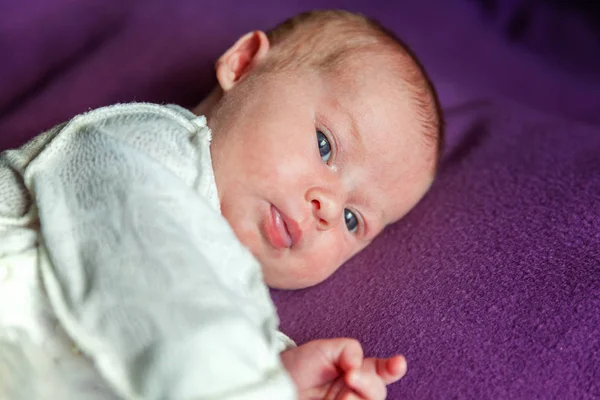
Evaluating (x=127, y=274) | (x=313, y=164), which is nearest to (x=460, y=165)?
(x=313, y=164)

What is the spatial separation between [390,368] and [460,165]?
60cm

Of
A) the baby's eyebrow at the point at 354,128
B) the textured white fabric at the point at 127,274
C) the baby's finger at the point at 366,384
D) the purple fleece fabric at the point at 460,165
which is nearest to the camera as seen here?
the textured white fabric at the point at 127,274

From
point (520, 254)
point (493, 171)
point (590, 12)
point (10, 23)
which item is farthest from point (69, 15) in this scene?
point (590, 12)

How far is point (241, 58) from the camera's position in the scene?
1.19m

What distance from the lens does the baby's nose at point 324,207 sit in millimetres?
984

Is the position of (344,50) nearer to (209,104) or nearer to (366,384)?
(209,104)

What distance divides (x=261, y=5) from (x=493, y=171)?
0.64m

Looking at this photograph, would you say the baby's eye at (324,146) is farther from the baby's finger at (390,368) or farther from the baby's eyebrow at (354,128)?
the baby's finger at (390,368)

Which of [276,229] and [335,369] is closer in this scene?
[335,369]

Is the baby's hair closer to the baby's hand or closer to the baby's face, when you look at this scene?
the baby's face

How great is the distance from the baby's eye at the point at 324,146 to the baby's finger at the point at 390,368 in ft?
1.10

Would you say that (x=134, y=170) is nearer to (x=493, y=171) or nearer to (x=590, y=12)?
(x=493, y=171)

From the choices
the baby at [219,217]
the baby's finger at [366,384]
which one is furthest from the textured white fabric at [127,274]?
the baby's finger at [366,384]

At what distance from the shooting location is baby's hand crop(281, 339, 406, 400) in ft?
2.62
